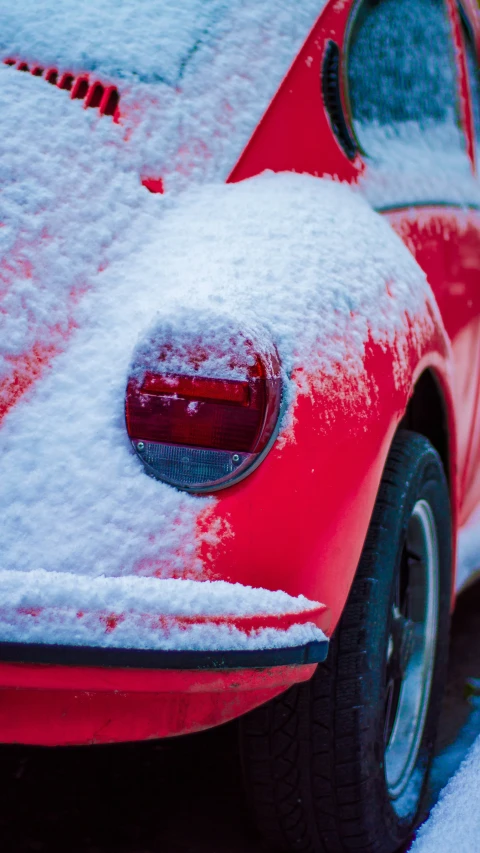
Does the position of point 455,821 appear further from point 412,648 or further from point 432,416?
point 432,416

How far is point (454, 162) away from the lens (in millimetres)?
2430

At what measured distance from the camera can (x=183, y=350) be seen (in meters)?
1.21

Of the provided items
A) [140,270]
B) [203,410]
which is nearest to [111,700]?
[203,410]

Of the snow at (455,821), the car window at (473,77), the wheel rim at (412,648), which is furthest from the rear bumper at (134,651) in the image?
the car window at (473,77)

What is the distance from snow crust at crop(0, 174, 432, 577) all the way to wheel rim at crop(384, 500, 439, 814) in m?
0.58

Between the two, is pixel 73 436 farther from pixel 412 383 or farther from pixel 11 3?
pixel 11 3

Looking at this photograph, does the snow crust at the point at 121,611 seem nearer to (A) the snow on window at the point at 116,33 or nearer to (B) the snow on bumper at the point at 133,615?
(B) the snow on bumper at the point at 133,615

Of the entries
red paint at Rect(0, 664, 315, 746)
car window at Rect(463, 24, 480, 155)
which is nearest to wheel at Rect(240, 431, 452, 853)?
red paint at Rect(0, 664, 315, 746)

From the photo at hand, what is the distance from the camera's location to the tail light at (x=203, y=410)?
1.19 meters

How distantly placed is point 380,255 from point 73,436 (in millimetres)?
682

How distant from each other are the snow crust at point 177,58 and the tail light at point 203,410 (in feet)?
1.45

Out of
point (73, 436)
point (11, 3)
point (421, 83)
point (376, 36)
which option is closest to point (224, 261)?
point (73, 436)

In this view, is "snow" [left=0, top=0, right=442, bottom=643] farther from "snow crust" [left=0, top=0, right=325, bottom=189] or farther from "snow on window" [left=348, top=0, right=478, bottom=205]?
"snow on window" [left=348, top=0, right=478, bottom=205]

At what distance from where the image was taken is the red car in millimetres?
1171
